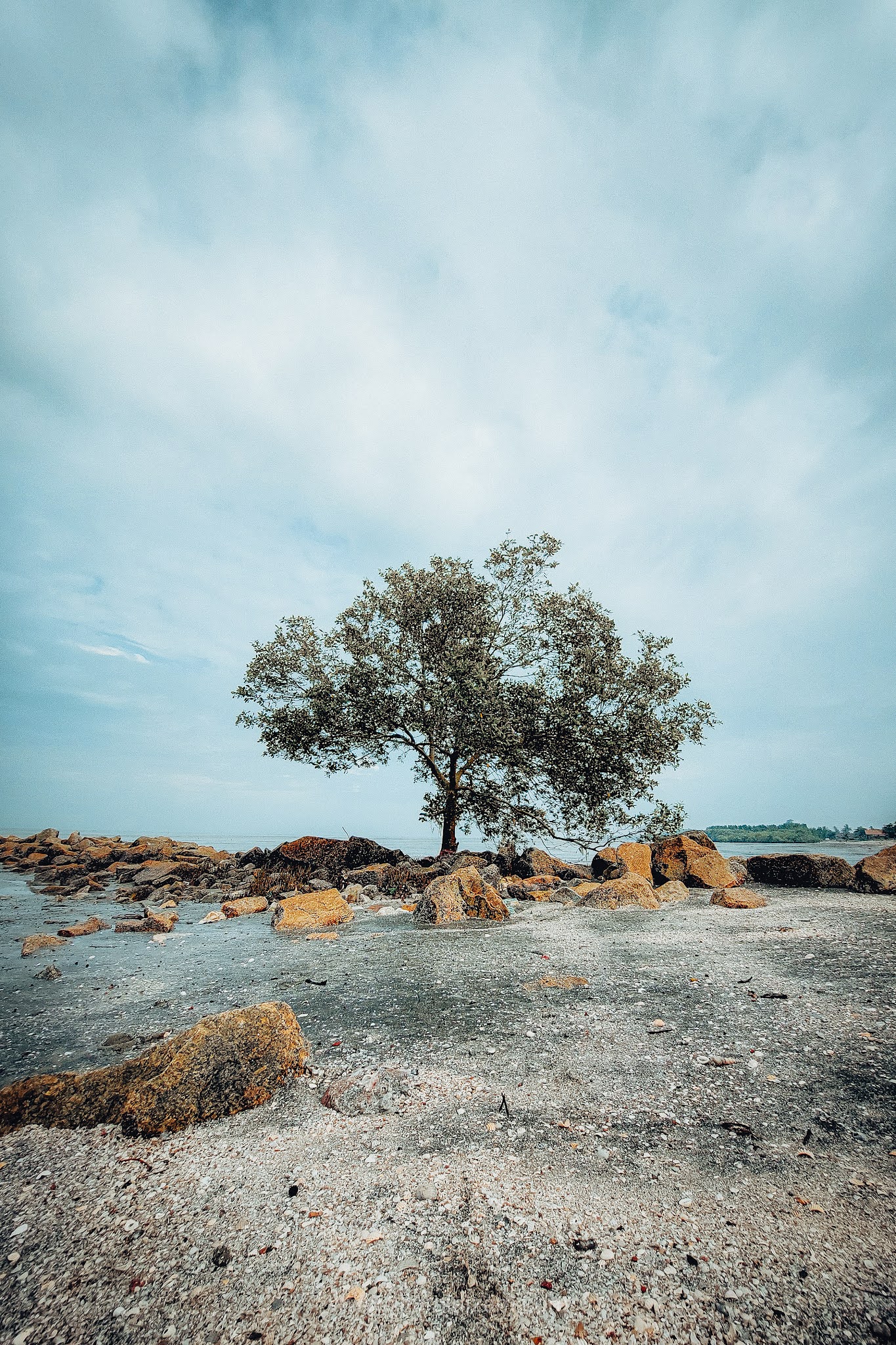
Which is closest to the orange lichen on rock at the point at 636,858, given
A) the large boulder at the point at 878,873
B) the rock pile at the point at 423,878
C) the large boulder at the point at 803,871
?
the rock pile at the point at 423,878

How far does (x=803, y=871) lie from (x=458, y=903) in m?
10.2

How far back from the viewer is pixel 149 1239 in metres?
3.10

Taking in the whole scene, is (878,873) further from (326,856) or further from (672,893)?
(326,856)

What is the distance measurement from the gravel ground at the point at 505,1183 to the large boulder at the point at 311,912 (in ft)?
16.7

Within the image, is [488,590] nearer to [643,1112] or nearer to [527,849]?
[527,849]

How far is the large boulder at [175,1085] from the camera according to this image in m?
4.21

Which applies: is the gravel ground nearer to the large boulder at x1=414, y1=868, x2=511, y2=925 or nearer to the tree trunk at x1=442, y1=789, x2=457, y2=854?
the large boulder at x1=414, y1=868, x2=511, y2=925

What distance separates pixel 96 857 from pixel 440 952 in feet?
86.2

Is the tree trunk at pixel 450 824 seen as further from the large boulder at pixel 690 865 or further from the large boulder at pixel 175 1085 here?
the large boulder at pixel 175 1085

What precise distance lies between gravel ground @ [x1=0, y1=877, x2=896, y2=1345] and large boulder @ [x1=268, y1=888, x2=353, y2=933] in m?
5.09

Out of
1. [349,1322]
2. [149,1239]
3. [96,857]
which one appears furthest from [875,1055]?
[96,857]

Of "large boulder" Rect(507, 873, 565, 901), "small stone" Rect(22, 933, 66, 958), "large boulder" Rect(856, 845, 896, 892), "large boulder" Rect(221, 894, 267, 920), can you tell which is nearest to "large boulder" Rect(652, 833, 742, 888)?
"large boulder" Rect(856, 845, 896, 892)

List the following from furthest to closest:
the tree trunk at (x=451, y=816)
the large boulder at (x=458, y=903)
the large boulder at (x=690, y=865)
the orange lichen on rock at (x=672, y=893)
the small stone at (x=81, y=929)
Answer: the tree trunk at (x=451, y=816), the large boulder at (x=690, y=865), the orange lichen on rock at (x=672, y=893), the large boulder at (x=458, y=903), the small stone at (x=81, y=929)

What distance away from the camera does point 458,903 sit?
12500mm
